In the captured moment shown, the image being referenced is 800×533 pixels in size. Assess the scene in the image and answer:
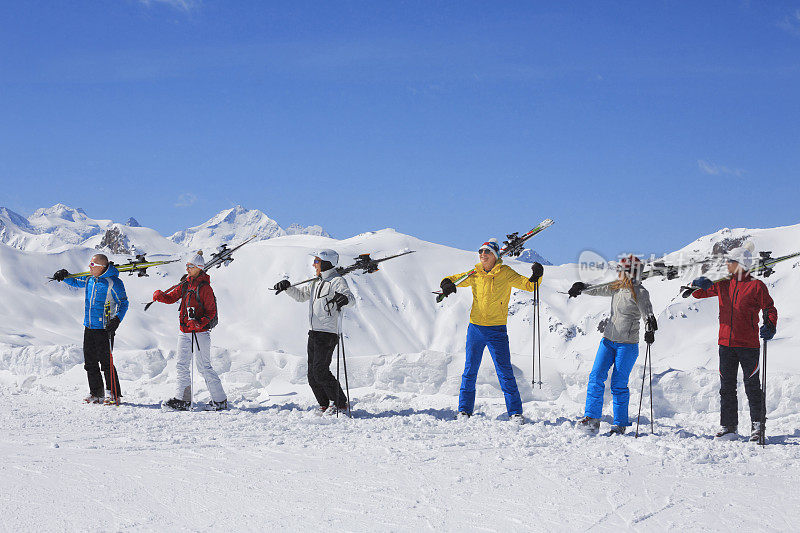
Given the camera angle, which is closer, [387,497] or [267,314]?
Answer: [387,497]

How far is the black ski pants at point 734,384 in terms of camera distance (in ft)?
22.4

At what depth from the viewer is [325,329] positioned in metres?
7.97

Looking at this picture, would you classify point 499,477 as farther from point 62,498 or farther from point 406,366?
point 406,366

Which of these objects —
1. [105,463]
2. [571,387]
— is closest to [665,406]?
[571,387]

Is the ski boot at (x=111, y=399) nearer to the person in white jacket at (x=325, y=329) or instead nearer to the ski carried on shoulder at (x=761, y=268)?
the person in white jacket at (x=325, y=329)

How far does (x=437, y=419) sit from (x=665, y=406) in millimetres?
2861

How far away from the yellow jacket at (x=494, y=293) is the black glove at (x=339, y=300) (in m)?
1.46

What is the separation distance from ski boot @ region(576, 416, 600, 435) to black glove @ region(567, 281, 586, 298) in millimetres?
1264

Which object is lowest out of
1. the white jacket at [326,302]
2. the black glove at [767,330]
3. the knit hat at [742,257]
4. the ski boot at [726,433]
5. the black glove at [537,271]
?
the ski boot at [726,433]

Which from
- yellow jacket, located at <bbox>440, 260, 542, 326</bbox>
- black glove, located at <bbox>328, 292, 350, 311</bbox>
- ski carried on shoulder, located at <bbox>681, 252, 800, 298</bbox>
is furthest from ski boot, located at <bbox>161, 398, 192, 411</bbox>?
ski carried on shoulder, located at <bbox>681, 252, 800, 298</bbox>

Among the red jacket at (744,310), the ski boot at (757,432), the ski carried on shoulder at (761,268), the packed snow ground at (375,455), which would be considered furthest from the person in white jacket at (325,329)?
the ski boot at (757,432)

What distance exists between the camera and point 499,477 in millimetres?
4734

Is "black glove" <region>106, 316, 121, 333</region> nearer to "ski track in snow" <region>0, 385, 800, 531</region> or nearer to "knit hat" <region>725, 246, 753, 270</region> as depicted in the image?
"ski track in snow" <region>0, 385, 800, 531</region>

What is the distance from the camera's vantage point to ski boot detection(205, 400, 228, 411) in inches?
323
